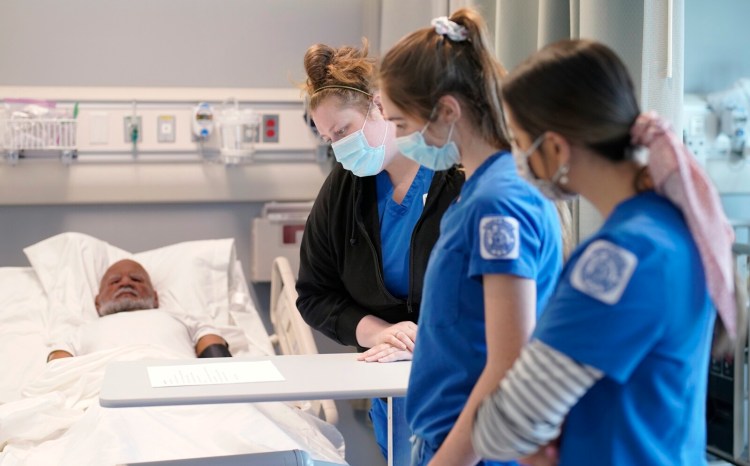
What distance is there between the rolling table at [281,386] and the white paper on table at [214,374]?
0.07 ft

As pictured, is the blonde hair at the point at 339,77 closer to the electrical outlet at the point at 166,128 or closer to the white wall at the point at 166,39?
the white wall at the point at 166,39

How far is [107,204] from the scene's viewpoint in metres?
4.11

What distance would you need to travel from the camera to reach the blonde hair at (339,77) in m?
2.09

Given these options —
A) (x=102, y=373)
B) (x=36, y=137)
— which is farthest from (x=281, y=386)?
(x=36, y=137)

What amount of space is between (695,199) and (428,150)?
483mm

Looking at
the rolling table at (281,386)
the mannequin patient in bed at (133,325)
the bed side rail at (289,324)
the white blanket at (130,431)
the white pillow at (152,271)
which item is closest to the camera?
the rolling table at (281,386)

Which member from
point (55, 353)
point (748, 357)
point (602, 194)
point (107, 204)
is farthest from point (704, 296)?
point (107, 204)

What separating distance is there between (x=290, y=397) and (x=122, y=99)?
Answer: 259 cm

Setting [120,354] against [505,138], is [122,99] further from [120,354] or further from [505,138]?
[505,138]

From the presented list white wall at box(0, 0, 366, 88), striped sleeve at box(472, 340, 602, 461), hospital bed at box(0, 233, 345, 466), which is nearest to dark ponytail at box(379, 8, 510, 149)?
striped sleeve at box(472, 340, 602, 461)

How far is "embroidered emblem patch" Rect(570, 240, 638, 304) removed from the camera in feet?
3.29

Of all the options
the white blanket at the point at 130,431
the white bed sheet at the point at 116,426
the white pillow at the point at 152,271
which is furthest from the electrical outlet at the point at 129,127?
the white blanket at the point at 130,431

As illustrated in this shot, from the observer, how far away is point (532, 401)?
3.44 feet

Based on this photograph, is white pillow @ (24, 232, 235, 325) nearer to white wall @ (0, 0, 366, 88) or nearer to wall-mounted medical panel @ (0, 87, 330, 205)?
wall-mounted medical panel @ (0, 87, 330, 205)
